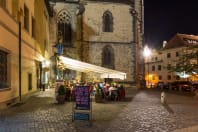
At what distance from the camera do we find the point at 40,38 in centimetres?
2697

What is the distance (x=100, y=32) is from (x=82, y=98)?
28.5 metres

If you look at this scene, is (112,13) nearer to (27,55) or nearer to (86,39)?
(86,39)

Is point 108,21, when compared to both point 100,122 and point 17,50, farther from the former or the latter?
point 100,122

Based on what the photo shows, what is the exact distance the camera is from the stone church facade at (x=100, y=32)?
123 ft

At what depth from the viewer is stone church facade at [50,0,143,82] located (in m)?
37.4

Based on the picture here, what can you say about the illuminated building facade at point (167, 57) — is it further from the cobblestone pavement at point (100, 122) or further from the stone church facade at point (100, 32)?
the cobblestone pavement at point (100, 122)

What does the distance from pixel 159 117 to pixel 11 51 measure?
8793mm

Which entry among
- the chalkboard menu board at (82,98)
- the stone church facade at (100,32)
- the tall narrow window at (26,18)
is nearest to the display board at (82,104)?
the chalkboard menu board at (82,98)

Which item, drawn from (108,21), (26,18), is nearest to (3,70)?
(26,18)

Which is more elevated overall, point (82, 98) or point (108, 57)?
point (108, 57)

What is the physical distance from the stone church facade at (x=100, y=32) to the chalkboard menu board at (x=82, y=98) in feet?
84.6

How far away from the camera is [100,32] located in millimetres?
38688

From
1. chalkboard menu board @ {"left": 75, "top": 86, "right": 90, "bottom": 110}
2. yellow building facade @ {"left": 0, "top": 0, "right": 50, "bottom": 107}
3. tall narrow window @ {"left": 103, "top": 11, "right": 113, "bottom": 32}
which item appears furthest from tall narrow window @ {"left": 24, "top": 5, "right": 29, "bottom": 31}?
tall narrow window @ {"left": 103, "top": 11, "right": 113, "bottom": 32}

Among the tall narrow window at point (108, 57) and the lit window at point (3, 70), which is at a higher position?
the tall narrow window at point (108, 57)
